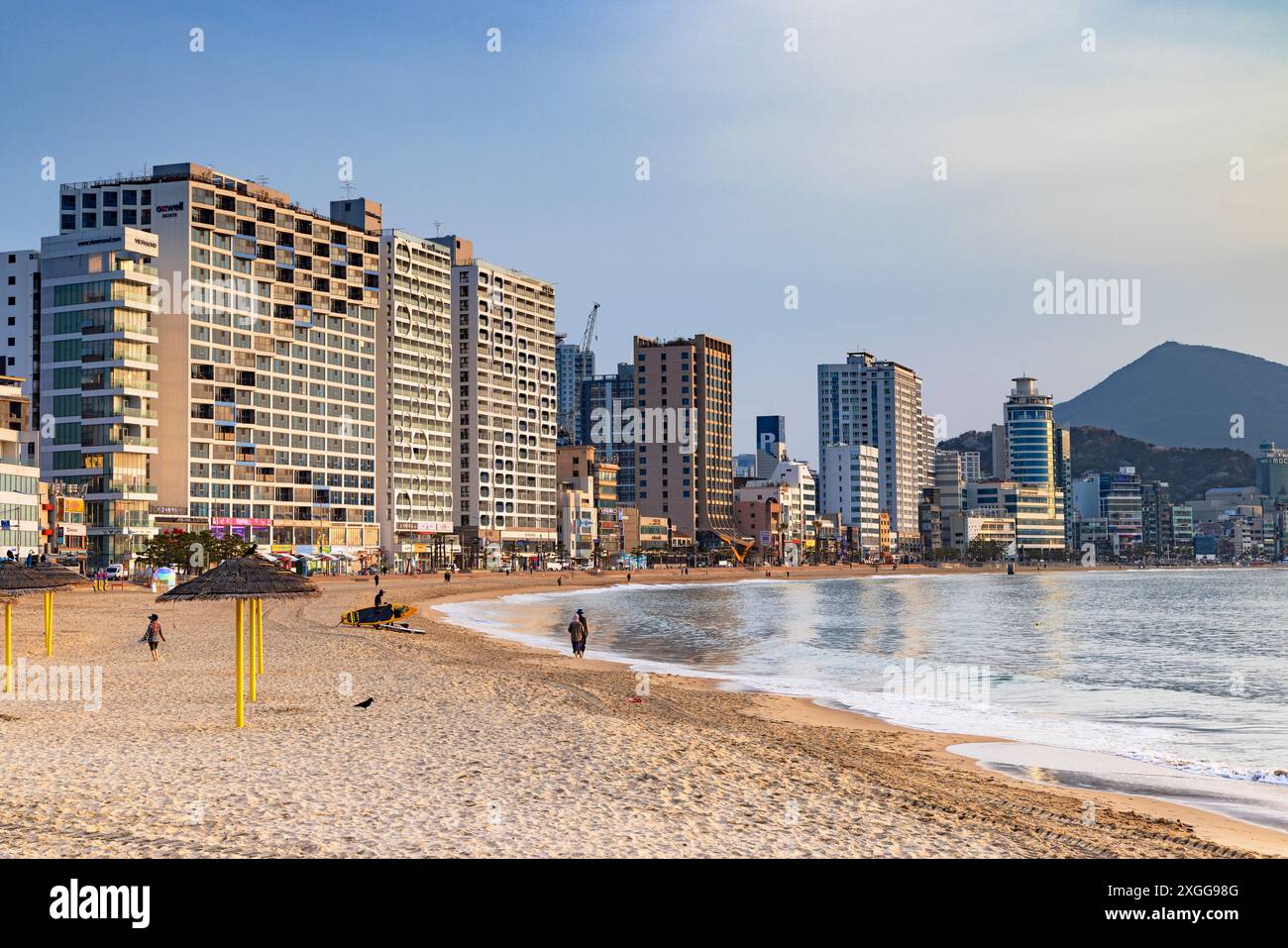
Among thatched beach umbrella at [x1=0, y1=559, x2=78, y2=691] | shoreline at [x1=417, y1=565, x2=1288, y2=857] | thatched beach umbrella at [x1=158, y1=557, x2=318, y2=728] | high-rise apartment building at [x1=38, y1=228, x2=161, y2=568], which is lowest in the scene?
shoreline at [x1=417, y1=565, x2=1288, y2=857]

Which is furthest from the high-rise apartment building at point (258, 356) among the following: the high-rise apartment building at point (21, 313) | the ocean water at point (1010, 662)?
the ocean water at point (1010, 662)

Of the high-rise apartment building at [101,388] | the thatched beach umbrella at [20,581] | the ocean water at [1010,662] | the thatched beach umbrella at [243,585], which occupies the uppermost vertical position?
the high-rise apartment building at [101,388]

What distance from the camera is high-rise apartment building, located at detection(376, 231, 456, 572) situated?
595 ft

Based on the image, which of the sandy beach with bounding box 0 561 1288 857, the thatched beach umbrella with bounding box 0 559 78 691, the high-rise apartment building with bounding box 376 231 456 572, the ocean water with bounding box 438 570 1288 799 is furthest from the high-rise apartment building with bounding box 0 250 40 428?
the sandy beach with bounding box 0 561 1288 857

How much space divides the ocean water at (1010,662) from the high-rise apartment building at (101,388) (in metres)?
44.2

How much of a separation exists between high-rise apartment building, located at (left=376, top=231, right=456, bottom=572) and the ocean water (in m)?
70.0

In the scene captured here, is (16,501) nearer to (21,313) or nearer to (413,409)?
(21,313)

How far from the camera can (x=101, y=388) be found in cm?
12269

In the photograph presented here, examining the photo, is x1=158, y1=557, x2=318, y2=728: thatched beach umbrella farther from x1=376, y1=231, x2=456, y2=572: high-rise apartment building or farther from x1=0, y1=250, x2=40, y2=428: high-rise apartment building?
x1=376, y1=231, x2=456, y2=572: high-rise apartment building

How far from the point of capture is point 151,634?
39125 millimetres

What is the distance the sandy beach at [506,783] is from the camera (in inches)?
543

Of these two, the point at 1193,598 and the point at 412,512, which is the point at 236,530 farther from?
the point at 1193,598

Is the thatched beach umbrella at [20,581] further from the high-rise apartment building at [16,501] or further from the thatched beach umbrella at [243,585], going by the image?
the high-rise apartment building at [16,501]
